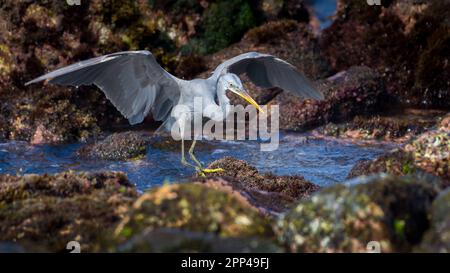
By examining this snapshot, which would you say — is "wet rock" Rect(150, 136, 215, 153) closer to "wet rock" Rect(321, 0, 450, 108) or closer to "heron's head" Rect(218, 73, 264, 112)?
"heron's head" Rect(218, 73, 264, 112)

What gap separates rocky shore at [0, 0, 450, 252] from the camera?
4156mm

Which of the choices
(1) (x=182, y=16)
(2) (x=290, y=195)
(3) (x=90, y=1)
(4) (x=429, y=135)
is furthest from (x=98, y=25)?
(4) (x=429, y=135)

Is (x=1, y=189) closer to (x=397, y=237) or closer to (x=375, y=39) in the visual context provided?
(x=397, y=237)

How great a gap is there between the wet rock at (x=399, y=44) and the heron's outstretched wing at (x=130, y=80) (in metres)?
5.84

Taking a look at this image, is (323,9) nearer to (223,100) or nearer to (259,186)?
(223,100)

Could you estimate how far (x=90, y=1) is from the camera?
12.3m

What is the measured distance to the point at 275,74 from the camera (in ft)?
29.2

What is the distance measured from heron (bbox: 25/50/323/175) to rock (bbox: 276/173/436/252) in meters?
3.64

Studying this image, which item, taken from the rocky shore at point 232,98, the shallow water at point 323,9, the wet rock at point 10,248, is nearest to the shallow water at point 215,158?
the rocky shore at point 232,98

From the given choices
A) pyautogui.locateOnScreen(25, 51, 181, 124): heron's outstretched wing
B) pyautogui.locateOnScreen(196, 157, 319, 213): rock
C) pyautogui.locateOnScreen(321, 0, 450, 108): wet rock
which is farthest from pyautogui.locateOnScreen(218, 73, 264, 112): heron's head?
pyautogui.locateOnScreen(321, 0, 450, 108): wet rock

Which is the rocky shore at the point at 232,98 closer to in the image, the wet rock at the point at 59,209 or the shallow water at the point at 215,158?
the wet rock at the point at 59,209

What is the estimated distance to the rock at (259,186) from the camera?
5.74 meters

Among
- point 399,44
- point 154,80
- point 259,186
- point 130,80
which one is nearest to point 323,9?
point 399,44

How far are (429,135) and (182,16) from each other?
27.3 ft
